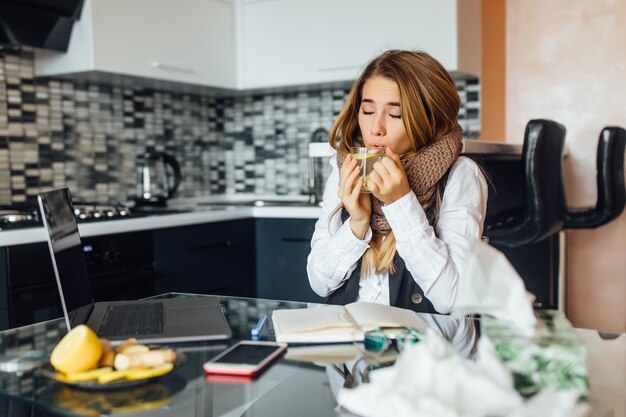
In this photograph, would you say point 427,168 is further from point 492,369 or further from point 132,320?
point 492,369

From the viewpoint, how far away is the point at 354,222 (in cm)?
154

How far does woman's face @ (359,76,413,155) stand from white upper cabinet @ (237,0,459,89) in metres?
1.32

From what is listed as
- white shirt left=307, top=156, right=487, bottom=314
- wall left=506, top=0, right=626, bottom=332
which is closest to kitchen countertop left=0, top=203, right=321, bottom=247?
white shirt left=307, top=156, right=487, bottom=314

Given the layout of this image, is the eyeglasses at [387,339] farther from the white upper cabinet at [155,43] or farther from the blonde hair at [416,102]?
the white upper cabinet at [155,43]

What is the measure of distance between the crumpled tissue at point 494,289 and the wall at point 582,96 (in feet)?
10.9

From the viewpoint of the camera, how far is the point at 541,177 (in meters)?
2.55

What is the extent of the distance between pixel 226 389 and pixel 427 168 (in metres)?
0.87

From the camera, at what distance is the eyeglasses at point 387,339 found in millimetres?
946

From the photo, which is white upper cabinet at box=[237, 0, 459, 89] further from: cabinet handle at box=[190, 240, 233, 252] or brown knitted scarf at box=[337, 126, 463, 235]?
brown knitted scarf at box=[337, 126, 463, 235]

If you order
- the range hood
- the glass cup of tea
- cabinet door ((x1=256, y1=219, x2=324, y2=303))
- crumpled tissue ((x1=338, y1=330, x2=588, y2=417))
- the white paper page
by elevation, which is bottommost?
cabinet door ((x1=256, y1=219, x2=324, y2=303))

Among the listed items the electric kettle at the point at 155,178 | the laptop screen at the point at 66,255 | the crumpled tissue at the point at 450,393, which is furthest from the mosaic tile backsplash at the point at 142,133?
the crumpled tissue at the point at 450,393

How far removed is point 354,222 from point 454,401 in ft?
3.22

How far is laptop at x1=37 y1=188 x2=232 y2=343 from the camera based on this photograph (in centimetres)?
107

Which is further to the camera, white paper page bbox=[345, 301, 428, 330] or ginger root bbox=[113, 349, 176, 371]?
white paper page bbox=[345, 301, 428, 330]
